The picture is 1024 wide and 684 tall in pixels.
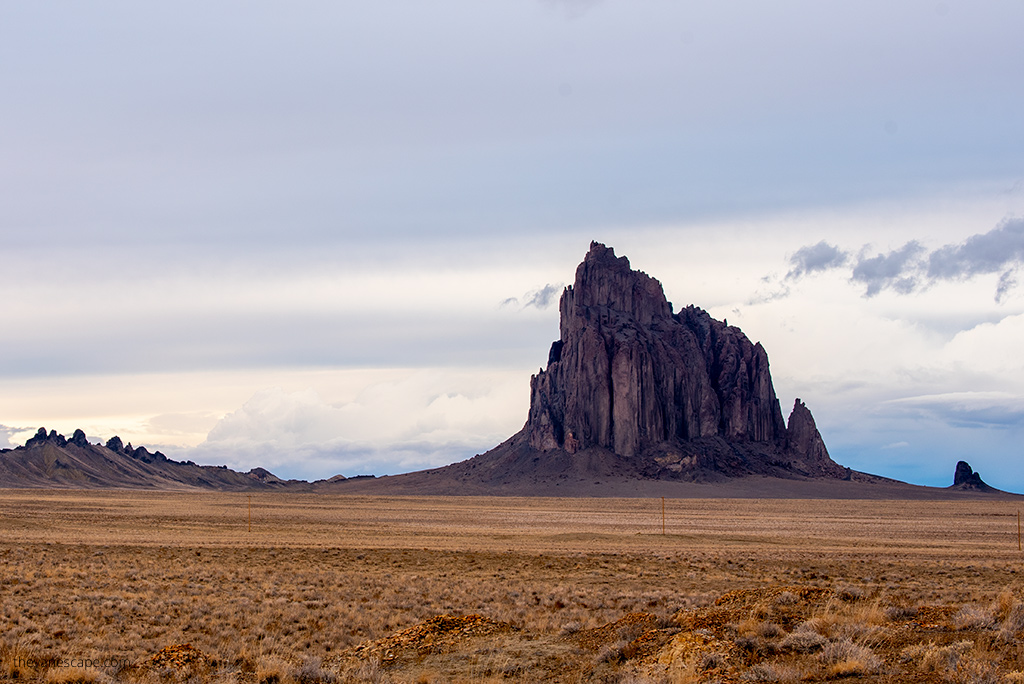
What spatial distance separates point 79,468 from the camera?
559 ft

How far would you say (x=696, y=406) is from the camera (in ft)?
602

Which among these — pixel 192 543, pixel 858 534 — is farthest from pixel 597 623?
pixel 858 534

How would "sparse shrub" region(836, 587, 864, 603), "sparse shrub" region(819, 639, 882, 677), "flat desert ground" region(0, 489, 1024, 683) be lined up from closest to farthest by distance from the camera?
1. "sparse shrub" region(819, 639, 882, 677)
2. "flat desert ground" region(0, 489, 1024, 683)
3. "sparse shrub" region(836, 587, 864, 603)

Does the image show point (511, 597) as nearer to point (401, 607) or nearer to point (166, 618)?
point (401, 607)

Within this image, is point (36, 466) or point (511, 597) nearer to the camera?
point (511, 597)

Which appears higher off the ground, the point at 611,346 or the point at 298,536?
the point at 611,346

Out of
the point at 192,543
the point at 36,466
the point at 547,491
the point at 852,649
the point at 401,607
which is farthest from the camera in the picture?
the point at 36,466

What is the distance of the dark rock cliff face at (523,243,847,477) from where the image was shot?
570 ft

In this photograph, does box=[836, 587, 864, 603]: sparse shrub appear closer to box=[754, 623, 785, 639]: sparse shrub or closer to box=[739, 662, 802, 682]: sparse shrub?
box=[754, 623, 785, 639]: sparse shrub

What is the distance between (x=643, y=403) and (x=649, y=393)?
2293 millimetres

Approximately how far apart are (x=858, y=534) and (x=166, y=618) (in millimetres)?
45507

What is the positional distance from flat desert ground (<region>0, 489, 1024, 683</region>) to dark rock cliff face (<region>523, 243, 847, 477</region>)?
429 ft

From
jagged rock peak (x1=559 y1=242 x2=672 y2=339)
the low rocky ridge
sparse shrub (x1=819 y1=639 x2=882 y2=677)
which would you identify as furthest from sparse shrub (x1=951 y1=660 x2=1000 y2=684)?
jagged rock peak (x1=559 y1=242 x2=672 y2=339)

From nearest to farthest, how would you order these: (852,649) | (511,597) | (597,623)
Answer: (852,649), (597,623), (511,597)
